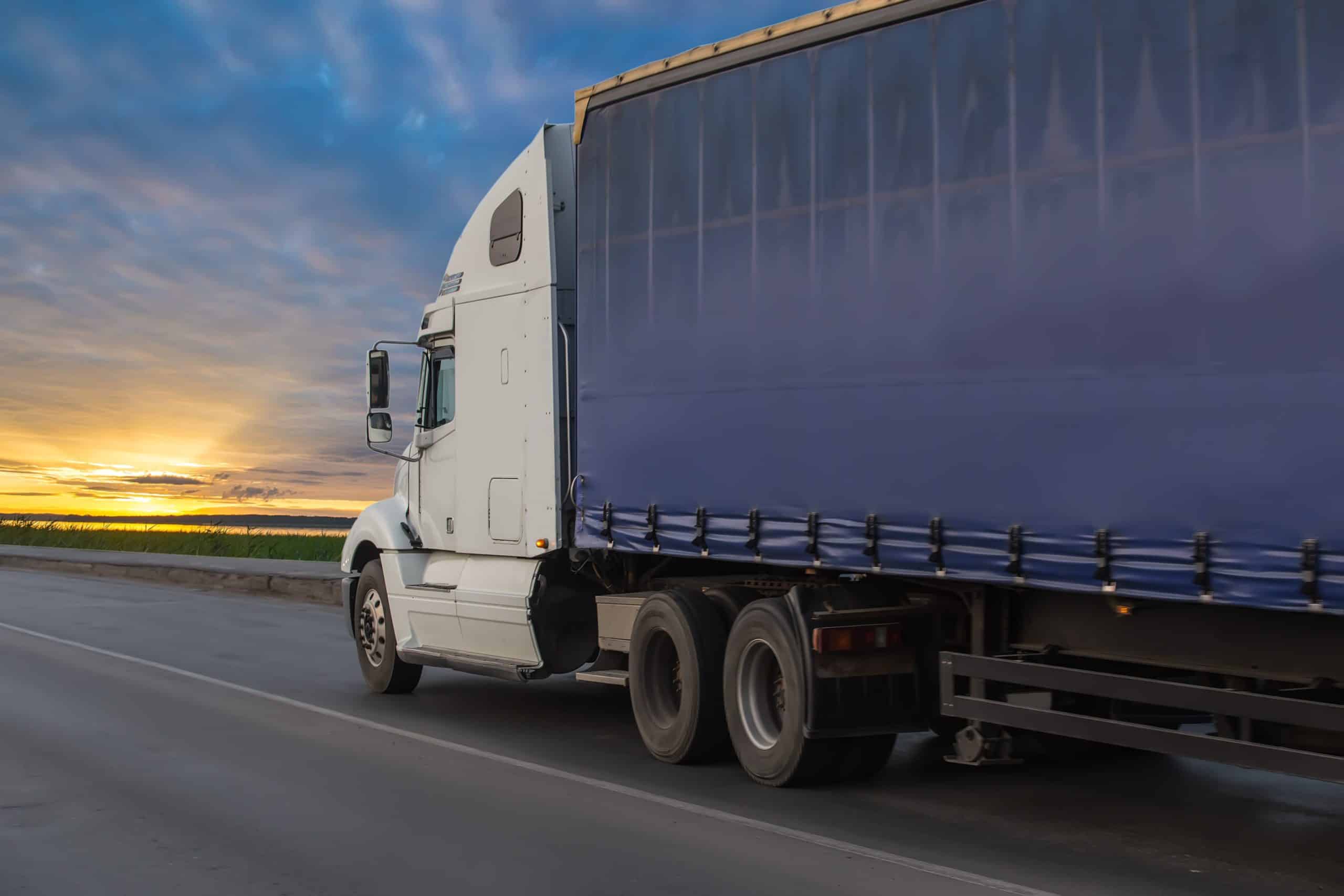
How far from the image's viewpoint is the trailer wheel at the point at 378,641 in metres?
12.1

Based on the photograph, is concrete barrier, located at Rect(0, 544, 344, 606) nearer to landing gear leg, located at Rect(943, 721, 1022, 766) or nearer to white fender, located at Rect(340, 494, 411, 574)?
white fender, located at Rect(340, 494, 411, 574)

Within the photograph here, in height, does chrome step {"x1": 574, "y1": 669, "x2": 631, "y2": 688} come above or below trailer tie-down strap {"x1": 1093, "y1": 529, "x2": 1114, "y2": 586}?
below

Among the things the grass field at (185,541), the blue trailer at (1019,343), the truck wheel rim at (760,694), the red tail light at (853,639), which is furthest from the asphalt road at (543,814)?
the grass field at (185,541)

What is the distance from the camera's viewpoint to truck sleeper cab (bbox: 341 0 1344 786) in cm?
582

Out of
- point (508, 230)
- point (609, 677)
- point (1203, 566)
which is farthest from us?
point (508, 230)

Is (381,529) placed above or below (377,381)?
below

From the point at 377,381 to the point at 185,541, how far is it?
37.3 m

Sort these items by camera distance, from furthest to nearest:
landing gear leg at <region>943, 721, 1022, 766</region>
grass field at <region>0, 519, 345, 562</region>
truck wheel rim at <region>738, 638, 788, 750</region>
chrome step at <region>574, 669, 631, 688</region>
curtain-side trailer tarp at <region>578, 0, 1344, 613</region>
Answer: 1. grass field at <region>0, 519, 345, 562</region>
2. chrome step at <region>574, 669, 631, 688</region>
3. truck wheel rim at <region>738, 638, 788, 750</region>
4. landing gear leg at <region>943, 721, 1022, 766</region>
5. curtain-side trailer tarp at <region>578, 0, 1344, 613</region>

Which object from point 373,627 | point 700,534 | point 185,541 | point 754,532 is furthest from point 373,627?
point 185,541

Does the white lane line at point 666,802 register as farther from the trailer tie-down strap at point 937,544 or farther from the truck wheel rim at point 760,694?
the trailer tie-down strap at point 937,544

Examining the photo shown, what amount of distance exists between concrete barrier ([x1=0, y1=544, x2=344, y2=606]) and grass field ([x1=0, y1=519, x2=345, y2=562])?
1.45 m

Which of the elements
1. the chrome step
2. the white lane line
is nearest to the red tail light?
the white lane line

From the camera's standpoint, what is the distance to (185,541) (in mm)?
46688

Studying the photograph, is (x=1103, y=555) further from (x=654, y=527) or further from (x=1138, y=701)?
(x=654, y=527)
